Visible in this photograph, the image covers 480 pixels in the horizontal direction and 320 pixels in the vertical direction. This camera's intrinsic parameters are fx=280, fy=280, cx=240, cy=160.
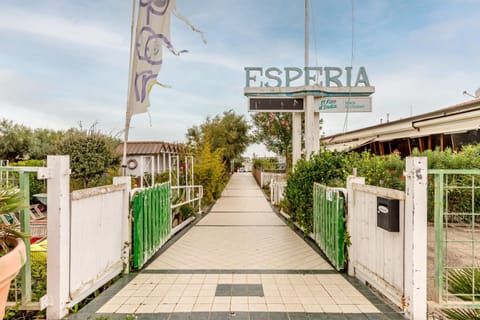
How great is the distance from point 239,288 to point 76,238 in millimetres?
2007

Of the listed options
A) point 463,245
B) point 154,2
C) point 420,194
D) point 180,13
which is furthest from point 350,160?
point 154,2

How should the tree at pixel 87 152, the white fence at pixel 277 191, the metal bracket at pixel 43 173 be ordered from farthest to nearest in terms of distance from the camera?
the white fence at pixel 277 191 → the tree at pixel 87 152 → the metal bracket at pixel 43 173

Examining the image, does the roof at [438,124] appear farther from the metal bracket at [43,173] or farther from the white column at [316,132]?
the metal bracket at [43,173]

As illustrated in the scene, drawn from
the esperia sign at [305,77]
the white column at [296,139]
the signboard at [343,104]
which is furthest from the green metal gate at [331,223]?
the esperia sign at [305,77]

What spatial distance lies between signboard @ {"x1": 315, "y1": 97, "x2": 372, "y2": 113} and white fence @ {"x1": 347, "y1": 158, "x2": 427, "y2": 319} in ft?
20.0

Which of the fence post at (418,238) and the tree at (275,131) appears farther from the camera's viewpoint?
the tree at (275,131)

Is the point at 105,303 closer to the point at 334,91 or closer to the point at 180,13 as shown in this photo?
the point at 180,13

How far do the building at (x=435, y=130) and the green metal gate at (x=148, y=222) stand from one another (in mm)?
4344

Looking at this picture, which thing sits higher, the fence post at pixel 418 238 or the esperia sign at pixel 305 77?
the esperia sign at pixel 305 77

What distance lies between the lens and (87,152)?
10781 millimetres

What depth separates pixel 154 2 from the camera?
4766 mm

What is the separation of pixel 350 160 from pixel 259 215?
15.0 ft

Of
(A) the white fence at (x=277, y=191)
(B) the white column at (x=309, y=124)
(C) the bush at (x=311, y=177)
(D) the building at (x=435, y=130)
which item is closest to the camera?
(C) the bush at (x=311, y=177)

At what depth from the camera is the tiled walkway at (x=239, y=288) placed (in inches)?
116
